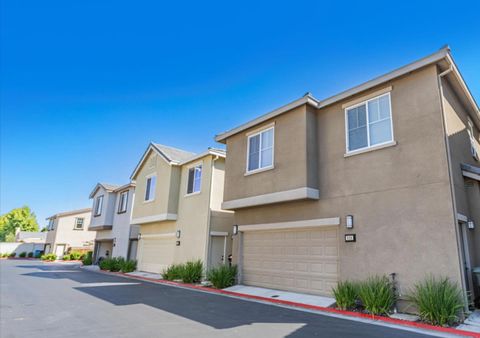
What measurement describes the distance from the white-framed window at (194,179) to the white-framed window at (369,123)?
8.83 metres

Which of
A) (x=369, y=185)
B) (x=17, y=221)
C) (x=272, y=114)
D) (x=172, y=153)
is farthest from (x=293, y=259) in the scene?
(x=17, y=221)

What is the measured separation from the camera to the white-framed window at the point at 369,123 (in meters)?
8.92

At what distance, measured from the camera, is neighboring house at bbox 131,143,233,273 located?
15.4 metres

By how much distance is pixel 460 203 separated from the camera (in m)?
8.03

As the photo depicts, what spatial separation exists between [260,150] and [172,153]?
358 inches

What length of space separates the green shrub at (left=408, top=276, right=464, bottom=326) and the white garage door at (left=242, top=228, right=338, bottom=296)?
272 centimetres

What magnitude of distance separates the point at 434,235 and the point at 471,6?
7.05m

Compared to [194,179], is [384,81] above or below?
above

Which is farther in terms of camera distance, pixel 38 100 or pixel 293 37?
pixel 38 100

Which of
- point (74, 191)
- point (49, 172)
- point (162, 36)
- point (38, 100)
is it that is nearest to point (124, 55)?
point (162, 36)

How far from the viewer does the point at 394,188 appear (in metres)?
8.28

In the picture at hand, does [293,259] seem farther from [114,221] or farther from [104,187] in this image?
[104,187]

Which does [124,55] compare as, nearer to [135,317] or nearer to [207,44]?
[207,44]

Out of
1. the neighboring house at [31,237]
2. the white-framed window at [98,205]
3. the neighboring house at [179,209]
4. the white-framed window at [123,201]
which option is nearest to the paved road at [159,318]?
the neighboring house at [179,209]
